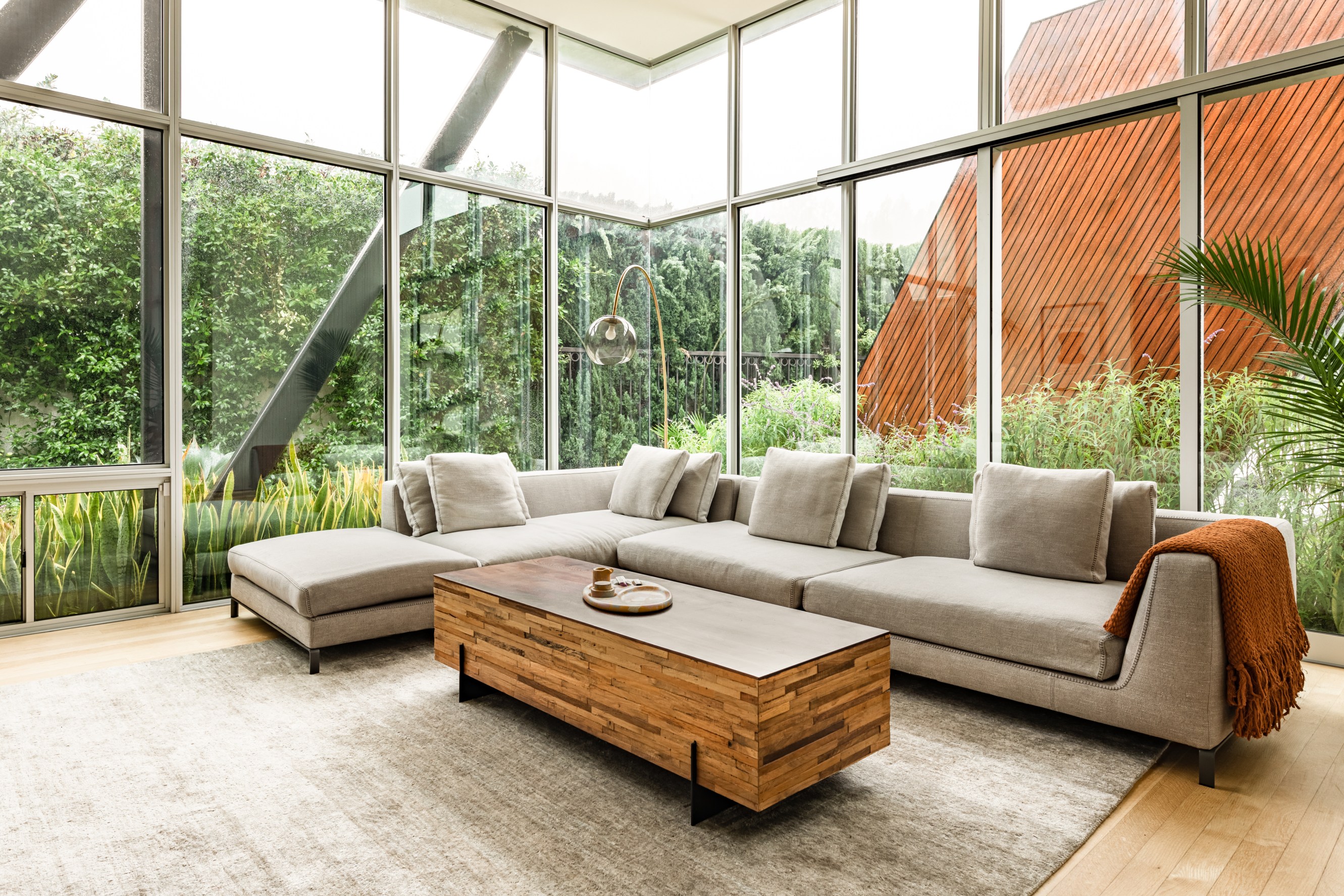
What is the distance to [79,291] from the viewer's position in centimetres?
385

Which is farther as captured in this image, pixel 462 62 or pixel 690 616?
pixel 462 62

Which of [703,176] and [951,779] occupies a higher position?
[703,176]

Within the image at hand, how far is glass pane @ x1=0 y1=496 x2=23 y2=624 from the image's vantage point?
3.69 m

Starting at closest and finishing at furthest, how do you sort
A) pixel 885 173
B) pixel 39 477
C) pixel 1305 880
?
A: pixel 1305 880 → pixel 39 477 → pixel 885 173

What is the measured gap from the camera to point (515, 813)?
2062 millimetres

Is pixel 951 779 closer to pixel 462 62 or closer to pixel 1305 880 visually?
pixel 1305 880

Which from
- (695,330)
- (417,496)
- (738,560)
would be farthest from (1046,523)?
(695,330)

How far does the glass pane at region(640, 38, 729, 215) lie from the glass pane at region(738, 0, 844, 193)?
19 centimetres

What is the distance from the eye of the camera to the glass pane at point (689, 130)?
5.66 m

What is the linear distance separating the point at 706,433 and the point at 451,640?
3.15 meters

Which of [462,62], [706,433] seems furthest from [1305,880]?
[462,62]

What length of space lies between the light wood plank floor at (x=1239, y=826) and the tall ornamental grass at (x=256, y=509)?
123 cm

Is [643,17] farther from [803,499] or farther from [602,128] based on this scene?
[803,499]

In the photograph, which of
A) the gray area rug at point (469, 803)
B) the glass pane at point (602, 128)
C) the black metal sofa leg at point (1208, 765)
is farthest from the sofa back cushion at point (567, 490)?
the black metal sofa leg at point (1208, 765)
